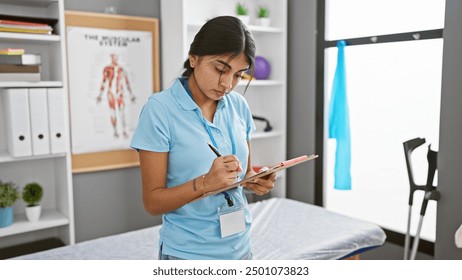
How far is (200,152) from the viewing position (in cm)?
111

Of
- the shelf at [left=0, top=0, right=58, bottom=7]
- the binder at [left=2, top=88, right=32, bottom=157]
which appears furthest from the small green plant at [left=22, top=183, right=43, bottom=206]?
the shelf at [left=0, top=0, right=58, bottom=7]

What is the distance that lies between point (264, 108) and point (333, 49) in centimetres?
66

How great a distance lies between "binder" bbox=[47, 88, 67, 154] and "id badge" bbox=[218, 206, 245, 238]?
1.36m

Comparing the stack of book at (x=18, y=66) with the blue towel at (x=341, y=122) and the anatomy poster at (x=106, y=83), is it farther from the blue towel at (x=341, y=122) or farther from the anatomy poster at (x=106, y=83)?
the blue towel at (x=341, y=122)

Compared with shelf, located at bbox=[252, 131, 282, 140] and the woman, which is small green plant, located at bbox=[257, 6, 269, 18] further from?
the woman

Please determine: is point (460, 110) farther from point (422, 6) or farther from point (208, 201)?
point (208, 201)

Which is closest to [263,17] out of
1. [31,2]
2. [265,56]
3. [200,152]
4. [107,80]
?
[265,56]

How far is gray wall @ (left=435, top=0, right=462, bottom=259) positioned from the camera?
187 cm

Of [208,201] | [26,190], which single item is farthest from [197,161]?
[26,190]

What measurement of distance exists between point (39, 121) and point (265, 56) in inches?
64.4

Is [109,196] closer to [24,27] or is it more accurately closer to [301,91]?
[24,27]

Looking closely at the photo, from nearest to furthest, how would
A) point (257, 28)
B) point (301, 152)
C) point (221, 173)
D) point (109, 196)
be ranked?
point (221, 173), point (109, 196), point (257, 28), point (301, 152)

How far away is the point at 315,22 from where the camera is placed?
288 cm

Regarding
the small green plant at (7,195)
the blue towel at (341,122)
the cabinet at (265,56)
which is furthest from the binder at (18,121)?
the blue towel at (341,122)
